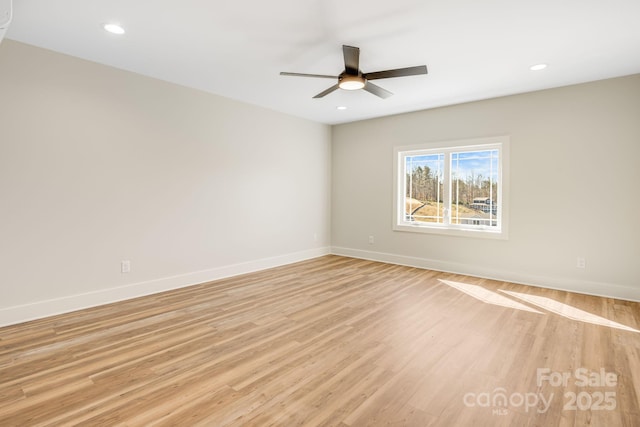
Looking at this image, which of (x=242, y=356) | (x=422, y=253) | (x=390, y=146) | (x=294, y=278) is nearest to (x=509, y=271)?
(x=422, y=253)

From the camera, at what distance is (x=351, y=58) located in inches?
109

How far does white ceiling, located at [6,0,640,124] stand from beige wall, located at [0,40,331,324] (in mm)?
354

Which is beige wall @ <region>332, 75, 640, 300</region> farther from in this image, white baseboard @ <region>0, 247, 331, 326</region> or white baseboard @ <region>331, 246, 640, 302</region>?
white baseboard @ <region>0, 247, 331, 326</region>

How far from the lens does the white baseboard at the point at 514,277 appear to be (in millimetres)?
3816

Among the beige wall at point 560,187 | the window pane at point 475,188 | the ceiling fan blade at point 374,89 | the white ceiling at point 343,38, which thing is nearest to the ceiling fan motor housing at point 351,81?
the ceiling fan blade at point 374,89

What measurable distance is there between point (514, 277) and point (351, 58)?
3790 millimetres

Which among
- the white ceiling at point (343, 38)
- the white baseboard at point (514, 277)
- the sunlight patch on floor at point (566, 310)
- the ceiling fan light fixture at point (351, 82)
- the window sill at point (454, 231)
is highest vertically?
the white ceiling at point (343, 38)

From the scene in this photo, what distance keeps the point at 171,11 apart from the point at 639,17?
3.71 m

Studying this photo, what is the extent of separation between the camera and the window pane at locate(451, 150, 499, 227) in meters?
Answer: 4.79

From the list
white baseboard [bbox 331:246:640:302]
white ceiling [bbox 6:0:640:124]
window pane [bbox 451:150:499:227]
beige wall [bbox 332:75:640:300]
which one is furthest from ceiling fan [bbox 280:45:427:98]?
white baseboard [bbox 331:246:640:302]

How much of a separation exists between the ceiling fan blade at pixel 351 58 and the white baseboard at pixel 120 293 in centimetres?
325

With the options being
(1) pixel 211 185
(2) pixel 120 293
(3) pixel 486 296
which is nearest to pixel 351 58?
(1) pixel 211 185

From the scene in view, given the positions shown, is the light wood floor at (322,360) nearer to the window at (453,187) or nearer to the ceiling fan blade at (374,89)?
the window at (453,187)

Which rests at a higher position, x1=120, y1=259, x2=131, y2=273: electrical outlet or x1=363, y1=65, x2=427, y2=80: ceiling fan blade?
x1=363, y1=65, x2=427, y2=80: ceiling fan blade
